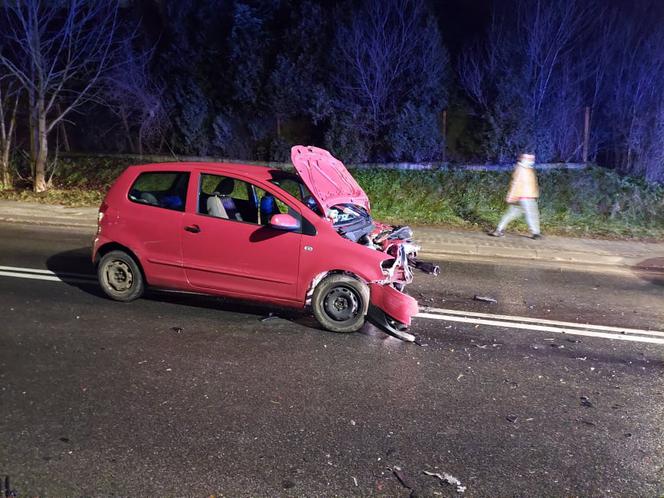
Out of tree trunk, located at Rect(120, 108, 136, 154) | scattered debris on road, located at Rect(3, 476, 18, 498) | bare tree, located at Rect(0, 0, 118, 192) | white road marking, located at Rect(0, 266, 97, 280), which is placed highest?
bare tree, located at Rect(0, 0, 118, 192)

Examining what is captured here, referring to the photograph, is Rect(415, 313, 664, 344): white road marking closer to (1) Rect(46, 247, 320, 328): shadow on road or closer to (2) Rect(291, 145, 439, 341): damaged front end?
(2) Rect(291, 145, 439, 341): damaged front end

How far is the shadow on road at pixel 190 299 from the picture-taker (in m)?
6.39

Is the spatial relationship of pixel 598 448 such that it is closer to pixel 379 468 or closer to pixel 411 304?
pixel 379 468

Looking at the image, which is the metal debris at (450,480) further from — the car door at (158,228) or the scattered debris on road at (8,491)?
the car door at (158,228)

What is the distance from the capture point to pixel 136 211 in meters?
6.52

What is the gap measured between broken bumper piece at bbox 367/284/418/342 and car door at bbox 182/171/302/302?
85cm

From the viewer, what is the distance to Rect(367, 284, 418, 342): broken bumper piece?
18.9ft

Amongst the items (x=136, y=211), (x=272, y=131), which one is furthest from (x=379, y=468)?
(x=272, y=131)

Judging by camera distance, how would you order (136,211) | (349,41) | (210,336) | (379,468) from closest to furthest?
1. (379,468)
2. (210,336)
3. (136,211)
4. (349,41)

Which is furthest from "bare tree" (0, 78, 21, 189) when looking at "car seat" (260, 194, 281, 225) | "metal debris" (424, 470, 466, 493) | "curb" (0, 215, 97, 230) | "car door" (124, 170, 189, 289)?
"metal debris" (424, 470, 466, 493)

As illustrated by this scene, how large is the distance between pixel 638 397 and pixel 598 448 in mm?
1017

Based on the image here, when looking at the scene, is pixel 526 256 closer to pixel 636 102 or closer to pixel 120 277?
pixel 120 277

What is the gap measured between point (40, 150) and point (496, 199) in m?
12.0

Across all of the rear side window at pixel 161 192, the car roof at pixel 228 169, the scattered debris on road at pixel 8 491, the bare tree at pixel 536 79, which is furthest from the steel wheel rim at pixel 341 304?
the bare tree at pixel 536 79
